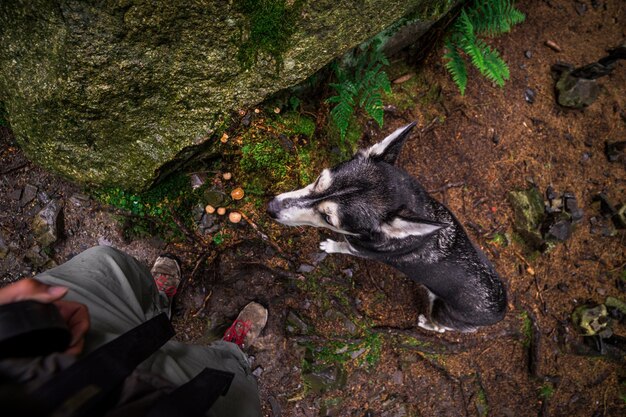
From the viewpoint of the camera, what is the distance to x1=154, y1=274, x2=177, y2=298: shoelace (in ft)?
15.1

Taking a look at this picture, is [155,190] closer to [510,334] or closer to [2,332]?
[2,332]

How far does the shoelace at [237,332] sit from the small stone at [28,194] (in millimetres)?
3078

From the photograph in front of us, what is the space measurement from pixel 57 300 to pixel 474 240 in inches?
211

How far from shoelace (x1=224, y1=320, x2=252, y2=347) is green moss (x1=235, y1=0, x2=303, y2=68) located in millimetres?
3226

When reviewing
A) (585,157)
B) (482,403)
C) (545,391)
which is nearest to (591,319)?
(545,391)

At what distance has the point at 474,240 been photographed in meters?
5.64

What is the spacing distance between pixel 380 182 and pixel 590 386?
537 centimetres

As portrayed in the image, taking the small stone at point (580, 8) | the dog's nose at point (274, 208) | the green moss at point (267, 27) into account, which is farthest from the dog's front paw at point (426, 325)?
the small stone at point (580, 8)

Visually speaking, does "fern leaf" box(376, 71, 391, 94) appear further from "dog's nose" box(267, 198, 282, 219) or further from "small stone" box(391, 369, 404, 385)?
"small stone" box(391, 369, 404, 385)

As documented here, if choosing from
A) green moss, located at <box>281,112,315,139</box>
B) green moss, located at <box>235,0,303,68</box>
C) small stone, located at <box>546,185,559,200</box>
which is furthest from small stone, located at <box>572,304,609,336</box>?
green moss, located at <box>235,0,303,68</box>

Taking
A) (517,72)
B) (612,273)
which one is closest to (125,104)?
(517,72)

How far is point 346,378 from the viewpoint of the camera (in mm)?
5141

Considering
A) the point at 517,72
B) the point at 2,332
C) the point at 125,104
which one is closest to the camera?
the point at 2,332

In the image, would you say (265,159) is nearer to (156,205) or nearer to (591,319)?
(156,205)
